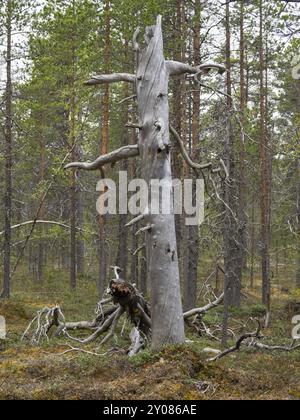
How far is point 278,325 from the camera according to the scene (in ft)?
57.5

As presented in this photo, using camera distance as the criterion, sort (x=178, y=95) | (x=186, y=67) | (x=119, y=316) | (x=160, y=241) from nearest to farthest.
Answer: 1. (x=160, y=241)
2. (x=186, y=67)
3. (x=119, y=316)
4. (x=178, y=95)

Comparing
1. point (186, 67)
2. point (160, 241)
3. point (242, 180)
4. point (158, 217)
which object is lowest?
point (160, 241)

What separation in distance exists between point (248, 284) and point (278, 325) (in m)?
16.6

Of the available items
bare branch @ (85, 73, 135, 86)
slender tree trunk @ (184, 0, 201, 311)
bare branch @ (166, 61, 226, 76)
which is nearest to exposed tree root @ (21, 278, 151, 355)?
bare branch @ (85, 73, 135, 86)

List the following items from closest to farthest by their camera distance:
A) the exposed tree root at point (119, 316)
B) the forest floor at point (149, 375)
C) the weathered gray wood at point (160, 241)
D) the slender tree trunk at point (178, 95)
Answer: the forest floor at point (149, 375) < the weathered gray wood at point (160, 241) < the exposed tree root at point (119, 316) < the slender tree trunk at point (178, 95)

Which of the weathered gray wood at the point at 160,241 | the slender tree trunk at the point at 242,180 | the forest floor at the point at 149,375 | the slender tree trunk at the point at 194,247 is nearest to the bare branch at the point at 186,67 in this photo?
the weathered gray wood at the point at 160,241

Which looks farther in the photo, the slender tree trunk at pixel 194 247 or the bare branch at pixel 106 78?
the slender tree trunk at pixel 194 247

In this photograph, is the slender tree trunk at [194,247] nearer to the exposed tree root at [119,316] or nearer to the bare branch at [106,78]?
the exposed tree root at [119,316]

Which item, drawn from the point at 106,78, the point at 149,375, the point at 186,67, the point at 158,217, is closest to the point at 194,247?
the point at 186,67

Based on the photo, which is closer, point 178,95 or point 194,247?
point 194,247

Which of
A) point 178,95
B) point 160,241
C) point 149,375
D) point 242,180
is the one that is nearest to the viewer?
point 149,375

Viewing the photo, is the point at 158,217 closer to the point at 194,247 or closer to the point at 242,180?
the point at 194,247

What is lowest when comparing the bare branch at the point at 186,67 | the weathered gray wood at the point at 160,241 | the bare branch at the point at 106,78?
the weathered gray wood at the point at 160,241
